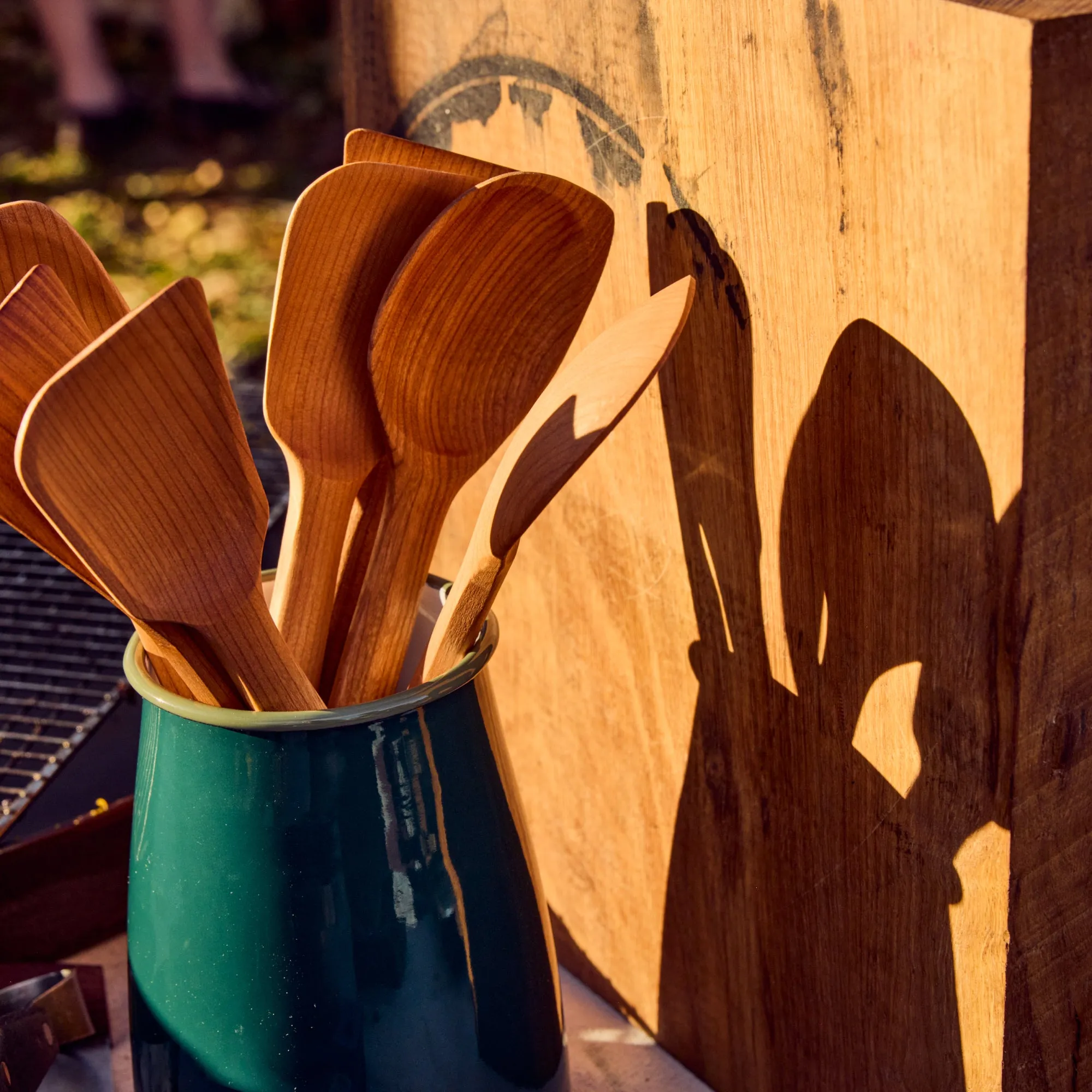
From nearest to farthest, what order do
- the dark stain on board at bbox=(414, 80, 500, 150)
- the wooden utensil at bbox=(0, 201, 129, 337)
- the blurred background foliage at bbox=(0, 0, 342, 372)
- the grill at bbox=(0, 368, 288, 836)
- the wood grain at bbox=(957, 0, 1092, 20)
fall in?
the wood grain at bbox=(957, 0, 1092, 20)
the wooden utensil at bbox=(0, 201, 129, 337)
the dark stain on board at bbox=(414, 80, 500, 150)
the grill at bbox=(0, 368, 288, 836)
the blurred background foliage at bbox=(0, 0, 342, 372)

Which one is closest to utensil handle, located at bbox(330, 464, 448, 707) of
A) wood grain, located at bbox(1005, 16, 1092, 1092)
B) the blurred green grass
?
wood grain, located at bbox(1005, 16, 1092, 1092)

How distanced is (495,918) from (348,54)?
1.40 ft

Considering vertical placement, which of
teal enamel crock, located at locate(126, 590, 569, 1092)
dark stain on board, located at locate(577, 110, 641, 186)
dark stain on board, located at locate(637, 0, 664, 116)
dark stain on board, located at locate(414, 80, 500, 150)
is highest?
dark stain on board, located at locate(637, 0, 664, 116)

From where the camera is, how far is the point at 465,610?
0.46 meters

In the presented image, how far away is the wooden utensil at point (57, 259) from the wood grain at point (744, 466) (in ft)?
0.63

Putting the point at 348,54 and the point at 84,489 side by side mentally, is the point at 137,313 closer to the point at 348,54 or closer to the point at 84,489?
the point at 84,489

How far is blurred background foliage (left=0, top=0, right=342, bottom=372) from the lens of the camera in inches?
93.1

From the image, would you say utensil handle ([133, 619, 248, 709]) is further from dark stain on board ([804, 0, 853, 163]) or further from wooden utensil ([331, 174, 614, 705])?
dark stain on board ([804, 0, 853, 163])

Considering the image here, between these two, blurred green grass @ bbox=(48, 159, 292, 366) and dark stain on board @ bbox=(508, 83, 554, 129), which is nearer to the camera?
dark stain on board @ bbox=(508, 83, 554, 129)

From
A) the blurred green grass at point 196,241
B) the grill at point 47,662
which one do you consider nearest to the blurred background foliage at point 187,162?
the blurred green grass at point 196,241

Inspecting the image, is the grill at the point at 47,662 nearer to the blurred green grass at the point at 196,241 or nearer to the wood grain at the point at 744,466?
the wood grain at the point at 744,466

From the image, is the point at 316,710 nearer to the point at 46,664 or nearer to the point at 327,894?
the point at 327,894

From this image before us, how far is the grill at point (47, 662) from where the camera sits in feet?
2.26

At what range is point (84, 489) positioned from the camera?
368mm
